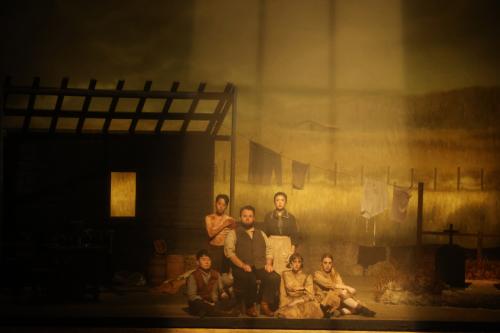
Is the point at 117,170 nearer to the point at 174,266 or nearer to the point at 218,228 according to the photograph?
the point at 174,266

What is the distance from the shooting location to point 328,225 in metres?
12.6

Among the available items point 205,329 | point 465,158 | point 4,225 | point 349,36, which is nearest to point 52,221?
point 4,225

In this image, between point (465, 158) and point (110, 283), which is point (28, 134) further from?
point (465, 158)

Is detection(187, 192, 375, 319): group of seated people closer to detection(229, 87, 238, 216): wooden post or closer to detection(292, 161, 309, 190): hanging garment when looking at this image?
detection(229, 87, 238, 216): wooden post

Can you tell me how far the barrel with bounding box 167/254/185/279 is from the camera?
11.8 m

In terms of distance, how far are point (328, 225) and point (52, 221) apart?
4088 millimetres

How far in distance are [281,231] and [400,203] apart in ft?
9.46

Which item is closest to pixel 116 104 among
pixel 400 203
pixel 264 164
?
pixel 264 164

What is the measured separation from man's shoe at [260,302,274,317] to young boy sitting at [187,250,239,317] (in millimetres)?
296

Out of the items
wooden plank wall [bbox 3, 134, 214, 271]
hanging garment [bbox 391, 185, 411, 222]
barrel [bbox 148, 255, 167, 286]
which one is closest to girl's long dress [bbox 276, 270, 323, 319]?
barrel [bbox 148, 255, 167, 286]

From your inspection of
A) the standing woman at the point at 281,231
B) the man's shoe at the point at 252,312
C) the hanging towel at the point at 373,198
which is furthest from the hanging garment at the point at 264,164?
the man's shoe at the point at 252,312

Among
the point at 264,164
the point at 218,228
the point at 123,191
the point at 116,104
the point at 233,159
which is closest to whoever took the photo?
the point at 218,228

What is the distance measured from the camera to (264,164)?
40.9 ft

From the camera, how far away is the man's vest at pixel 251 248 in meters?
10.2
